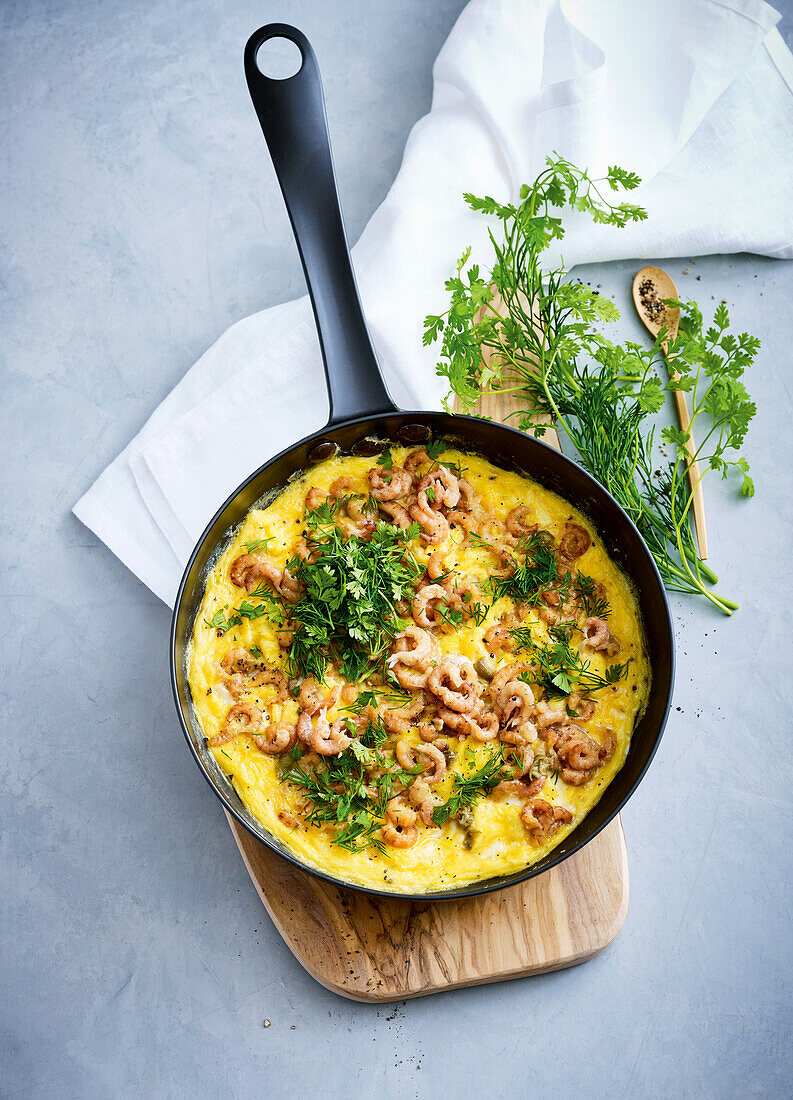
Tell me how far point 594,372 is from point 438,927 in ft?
8.71

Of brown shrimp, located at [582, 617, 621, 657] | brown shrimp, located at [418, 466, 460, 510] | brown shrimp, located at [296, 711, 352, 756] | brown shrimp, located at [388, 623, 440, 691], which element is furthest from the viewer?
brown shrimp, located at [418, 466, 460, 510]

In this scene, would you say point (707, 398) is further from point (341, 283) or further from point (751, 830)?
point (751, 830)

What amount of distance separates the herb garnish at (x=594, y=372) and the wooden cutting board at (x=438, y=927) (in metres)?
1.44

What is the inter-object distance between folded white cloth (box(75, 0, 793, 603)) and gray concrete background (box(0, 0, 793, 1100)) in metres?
0.27

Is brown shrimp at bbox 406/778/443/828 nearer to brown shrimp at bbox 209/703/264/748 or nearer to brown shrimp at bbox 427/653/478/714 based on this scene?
brown shrimp at bbox 427/653/478/714

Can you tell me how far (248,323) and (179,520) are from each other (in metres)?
1.02

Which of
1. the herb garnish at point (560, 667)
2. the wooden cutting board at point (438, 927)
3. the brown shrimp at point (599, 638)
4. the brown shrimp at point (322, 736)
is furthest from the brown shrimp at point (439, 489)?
the wooden cutting board at point (438, 927)

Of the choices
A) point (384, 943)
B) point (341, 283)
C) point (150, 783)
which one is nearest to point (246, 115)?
point (341, 283)

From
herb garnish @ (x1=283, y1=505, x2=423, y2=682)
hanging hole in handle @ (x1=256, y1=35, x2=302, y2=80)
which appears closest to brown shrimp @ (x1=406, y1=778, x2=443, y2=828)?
herb garnish @ (x1=283, y1=505, x2=423, y2=682)

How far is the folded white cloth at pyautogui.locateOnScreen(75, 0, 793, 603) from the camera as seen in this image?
13.1 ft

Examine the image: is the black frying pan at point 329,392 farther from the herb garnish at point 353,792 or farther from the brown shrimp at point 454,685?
the brown shrimp at point 454,685

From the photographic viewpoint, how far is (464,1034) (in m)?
3.77

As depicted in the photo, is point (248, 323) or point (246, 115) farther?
point (246, 115)

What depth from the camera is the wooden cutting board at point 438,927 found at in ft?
11.6
